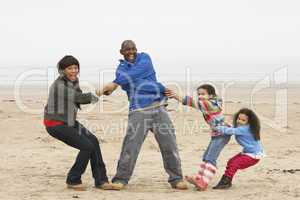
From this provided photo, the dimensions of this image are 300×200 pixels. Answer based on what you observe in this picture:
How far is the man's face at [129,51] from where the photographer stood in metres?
7.10

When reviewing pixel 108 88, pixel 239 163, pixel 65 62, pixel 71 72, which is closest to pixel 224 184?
pixel 239 163

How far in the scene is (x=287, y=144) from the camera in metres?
11.2

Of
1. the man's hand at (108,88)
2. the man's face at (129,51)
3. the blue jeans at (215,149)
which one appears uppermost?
the man's face at (129,51)

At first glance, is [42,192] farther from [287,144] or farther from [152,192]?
[287,144]

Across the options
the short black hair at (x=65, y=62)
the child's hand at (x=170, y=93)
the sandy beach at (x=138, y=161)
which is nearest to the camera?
the sandy beach at (x=138, y=161)

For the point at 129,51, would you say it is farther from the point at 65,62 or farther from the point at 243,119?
the point at 243,119

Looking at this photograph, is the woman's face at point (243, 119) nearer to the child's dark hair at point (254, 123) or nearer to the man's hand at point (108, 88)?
the child's dark hair at point (254, 123)

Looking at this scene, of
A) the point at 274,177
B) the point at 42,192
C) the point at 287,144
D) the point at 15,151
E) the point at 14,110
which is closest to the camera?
the point at 42,192

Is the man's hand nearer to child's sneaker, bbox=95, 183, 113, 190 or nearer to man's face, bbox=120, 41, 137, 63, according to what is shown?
man's face, bbox=120, 41, 137, 63

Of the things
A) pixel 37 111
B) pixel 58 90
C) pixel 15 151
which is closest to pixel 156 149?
pixel 15 151

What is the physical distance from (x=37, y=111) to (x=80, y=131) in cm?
942

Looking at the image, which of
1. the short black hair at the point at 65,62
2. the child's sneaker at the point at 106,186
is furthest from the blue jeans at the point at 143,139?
the short black hair at the point at 65,62

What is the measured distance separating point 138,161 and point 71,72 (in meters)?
2.68

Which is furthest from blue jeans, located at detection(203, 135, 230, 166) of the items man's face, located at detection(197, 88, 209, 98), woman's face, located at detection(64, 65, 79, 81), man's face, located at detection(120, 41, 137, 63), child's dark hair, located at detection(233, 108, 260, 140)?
woman's face, located at detection(64, 65, 79, 81)
